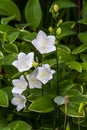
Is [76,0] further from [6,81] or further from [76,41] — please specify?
[6,81]

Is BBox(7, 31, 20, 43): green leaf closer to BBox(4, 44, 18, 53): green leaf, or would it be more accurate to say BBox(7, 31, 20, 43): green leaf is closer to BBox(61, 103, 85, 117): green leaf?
BBox(4, 44, 18, 53): green leaf

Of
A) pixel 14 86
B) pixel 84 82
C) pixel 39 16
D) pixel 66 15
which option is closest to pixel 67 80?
pixel 84 82

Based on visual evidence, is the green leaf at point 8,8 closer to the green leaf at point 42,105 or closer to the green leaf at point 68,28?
the green leaf at point 68,28

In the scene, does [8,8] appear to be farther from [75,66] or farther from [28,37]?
[75,66]

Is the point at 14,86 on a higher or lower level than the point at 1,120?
higher

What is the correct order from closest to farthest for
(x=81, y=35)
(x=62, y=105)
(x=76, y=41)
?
(x=62, y=105) → (x=81, y=35) → (x=76, y=41)

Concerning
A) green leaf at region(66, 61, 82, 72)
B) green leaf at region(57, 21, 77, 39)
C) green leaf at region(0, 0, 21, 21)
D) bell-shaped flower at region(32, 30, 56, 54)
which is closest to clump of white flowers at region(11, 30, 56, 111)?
bell-shaped flower at region(32, 30, 56, 54)

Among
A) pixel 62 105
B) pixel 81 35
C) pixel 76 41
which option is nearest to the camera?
pixel 62 105
